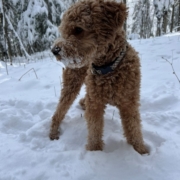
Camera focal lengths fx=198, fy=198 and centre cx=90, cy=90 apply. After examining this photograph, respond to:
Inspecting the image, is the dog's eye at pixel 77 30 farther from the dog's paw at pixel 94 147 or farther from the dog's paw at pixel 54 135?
the dog's paw at pixel 54 135

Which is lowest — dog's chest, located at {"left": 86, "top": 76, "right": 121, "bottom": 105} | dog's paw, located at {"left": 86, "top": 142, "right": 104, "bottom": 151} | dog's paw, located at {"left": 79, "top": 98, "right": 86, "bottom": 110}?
dog's paw, located at {"left": 86, "top": 142, "right": 104, "bottom": 151}

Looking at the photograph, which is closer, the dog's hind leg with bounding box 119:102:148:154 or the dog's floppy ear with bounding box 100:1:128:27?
the dog's floppy ear with bounding box 100:1:128:27

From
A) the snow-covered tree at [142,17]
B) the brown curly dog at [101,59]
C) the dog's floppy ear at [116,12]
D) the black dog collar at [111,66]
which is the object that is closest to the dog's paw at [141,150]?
the brown curly dog at [101,59]

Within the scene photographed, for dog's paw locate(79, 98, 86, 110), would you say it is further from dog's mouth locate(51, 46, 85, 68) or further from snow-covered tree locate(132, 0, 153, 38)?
snow-covered tree locate(132, 0, 153, 38)

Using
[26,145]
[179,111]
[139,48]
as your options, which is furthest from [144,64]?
[26,145]

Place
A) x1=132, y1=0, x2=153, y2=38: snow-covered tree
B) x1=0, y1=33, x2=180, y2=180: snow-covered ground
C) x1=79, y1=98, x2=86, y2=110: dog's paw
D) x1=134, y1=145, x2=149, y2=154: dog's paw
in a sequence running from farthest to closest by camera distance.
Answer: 1. x1=132, y1=0, x2=153, y2=38: snow-covered tree
2. x1=79, y1=98, x2=86, y2=110: dog's paw
3. x1=134, y1=145, x2=149, y2=154: dog's paw
4. x1=0, y1=33, x2=180, y2=180: snow-covered ground

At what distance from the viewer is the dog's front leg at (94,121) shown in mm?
2283

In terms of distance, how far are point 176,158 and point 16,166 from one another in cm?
178

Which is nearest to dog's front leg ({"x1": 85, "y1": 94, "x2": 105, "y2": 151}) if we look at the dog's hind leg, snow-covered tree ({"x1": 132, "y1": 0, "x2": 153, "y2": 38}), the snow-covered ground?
the snow-covered ground

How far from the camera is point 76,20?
6.44 feet

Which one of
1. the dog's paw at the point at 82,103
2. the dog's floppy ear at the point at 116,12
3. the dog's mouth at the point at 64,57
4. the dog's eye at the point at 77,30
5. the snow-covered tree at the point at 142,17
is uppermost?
the snow-covered tree at the point at 142,17

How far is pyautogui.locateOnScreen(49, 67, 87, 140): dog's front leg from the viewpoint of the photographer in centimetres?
293

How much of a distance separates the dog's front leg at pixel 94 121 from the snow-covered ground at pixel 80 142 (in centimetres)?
12

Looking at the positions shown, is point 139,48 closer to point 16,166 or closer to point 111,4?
point 111,4
